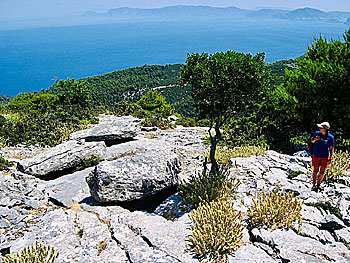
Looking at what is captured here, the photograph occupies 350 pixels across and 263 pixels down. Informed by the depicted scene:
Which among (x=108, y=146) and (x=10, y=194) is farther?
(x=108, y=146)

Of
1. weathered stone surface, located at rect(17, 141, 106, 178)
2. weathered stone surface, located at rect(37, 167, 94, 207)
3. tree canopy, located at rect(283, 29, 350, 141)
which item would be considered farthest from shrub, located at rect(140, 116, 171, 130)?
weathered stone surface, located at rect(37, 167, 94, 207)

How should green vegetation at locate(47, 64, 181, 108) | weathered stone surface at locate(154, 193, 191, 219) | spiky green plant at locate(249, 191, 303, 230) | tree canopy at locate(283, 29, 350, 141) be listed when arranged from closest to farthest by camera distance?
spiky green plant at locate(249, 191, 303, 230) < weathered stone surface at locate(154, 193, 191, 219) < tree canopy at locate(283, 29, 350, 141) < green vegetation at locate(47, 64, 181, 108)

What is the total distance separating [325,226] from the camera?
20.0 feet

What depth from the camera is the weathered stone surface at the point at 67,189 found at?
873 centimetres

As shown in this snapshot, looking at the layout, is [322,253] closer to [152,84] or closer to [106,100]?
[106,100]

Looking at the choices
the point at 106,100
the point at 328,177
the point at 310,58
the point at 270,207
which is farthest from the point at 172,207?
the point at 106,100

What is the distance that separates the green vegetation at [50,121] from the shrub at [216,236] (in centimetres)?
1235

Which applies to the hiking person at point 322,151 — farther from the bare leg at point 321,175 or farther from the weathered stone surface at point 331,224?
the weathered stone surface at point 331,224

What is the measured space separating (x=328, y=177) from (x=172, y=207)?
205 inches

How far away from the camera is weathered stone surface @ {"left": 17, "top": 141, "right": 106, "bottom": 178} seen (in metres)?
10.5

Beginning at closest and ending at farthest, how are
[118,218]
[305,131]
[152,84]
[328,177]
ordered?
[118,218]
[328,177]
[305,131]
[152,84]

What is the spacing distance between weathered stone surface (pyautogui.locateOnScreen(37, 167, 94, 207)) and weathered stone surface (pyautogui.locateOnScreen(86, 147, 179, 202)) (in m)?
0.97

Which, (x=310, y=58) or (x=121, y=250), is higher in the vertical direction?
(x=310, y=58)

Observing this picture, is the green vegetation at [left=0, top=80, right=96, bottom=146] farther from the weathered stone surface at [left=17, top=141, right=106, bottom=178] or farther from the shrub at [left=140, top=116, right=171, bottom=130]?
the weathered stone surface at [left=17, top=141, right=106, bottom=178]
